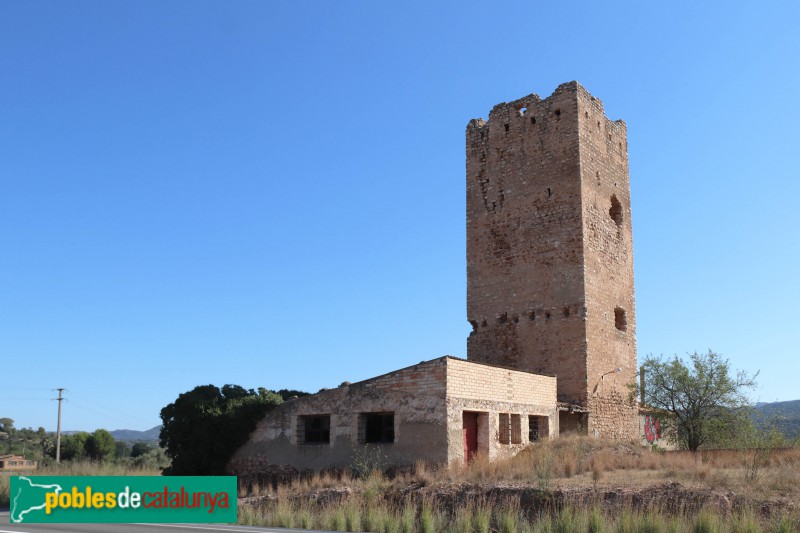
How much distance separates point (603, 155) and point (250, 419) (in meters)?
15.3

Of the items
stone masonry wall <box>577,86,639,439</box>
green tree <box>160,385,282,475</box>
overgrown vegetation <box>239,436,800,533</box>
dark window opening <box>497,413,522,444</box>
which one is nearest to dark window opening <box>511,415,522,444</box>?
dark window opening <box>497,413,522,444</box>

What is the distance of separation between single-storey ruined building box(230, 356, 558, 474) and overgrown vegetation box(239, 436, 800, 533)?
0.82 m

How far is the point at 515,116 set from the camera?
27016 millimetres

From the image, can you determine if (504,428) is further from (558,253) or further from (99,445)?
(99,445)

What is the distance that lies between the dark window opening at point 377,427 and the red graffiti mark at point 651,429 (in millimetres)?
13170

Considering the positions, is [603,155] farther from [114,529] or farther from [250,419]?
[114,529]

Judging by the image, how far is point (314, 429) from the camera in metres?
21.2

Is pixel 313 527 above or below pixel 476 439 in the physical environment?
below

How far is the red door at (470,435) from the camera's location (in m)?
19.7

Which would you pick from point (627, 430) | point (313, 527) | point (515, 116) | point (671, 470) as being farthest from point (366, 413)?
point (515, 116)

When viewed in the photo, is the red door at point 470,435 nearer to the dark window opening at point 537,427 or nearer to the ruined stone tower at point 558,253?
the dark window opening at point 537,427

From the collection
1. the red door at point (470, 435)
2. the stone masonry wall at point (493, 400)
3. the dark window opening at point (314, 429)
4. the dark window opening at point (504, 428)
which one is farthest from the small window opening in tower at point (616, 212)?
the dark window opening at point (314, 429)

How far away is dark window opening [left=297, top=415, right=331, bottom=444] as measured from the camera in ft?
68.7

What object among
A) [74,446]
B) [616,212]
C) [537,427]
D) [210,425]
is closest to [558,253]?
[616,212]
